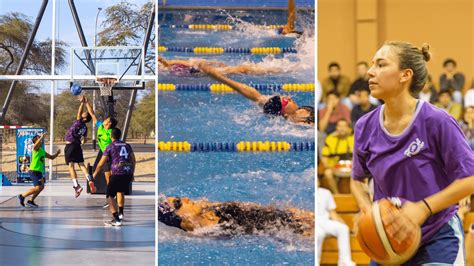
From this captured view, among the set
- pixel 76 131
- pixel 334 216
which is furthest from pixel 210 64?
pixel 76 131

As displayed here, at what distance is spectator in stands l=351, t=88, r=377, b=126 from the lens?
13.5ft

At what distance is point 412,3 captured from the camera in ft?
13.5

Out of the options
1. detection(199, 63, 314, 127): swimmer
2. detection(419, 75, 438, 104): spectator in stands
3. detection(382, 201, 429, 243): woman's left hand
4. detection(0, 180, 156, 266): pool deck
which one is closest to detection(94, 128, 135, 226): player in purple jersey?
detection(0, 180, 156, 266): pool deck

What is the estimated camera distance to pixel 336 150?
13.8 ft

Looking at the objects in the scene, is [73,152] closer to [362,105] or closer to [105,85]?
[105,85]

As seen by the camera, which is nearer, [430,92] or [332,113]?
[430,92]

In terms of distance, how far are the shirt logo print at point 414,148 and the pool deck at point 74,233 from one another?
122 inches

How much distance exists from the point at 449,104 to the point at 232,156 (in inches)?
50.6

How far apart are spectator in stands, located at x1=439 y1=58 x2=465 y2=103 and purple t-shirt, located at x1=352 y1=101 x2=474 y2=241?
74cm

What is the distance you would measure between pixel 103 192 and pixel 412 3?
907 centimetres

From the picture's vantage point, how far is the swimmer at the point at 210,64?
4301 mm

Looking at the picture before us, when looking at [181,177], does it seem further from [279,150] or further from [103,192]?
[103,192]

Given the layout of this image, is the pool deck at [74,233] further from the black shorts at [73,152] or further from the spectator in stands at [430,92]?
the spectator in stands at [430,92]

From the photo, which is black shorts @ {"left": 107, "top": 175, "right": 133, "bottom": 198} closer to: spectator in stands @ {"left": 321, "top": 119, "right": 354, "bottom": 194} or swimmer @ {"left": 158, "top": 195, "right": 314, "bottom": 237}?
swimmer @ {"left": 158, "top": 195, "right": 314, "bottom": 237}
